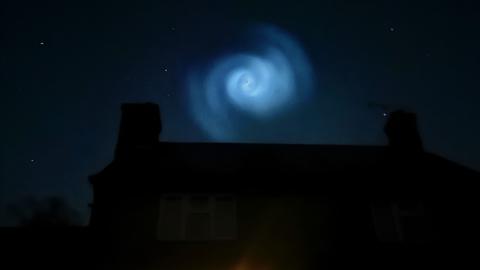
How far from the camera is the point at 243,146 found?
70.6 feet

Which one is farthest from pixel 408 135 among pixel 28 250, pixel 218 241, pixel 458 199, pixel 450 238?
pixel 28 250

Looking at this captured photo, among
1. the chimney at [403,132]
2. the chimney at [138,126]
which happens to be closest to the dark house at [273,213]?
the chimney at [138,126]

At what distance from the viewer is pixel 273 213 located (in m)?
15.6

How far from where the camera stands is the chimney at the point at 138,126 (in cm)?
1806

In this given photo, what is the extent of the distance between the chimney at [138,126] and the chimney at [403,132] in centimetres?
1230

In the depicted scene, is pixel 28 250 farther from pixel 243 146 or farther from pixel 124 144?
pixel 243 146

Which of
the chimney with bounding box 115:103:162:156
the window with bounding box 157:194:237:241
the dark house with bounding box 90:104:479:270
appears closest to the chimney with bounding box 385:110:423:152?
the dark house with bounding box 90:104:479:270

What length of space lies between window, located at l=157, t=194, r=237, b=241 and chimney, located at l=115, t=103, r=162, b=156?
12.0 ft

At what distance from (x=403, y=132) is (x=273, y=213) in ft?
32.7

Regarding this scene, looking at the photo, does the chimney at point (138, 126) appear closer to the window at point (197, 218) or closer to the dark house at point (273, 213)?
the dark house at point (273, 213)

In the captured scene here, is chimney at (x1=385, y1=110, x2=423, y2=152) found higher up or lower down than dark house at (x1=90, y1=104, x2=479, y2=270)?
higher up

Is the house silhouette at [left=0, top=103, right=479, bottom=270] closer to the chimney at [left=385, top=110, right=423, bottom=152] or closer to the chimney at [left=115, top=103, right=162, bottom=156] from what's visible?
the chimney at [left=115, top=103, right=162, bottom=156]

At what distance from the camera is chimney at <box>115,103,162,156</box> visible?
59.3ft

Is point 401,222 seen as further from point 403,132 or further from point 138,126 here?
point 138,126
